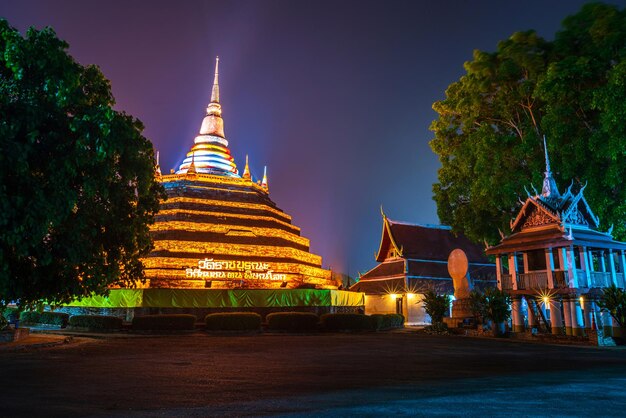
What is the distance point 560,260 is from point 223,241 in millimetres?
25791

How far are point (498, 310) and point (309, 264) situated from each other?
942 inches

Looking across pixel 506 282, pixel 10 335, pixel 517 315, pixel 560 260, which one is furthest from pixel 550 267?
pixel 10 335

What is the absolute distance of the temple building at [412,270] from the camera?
35094mm

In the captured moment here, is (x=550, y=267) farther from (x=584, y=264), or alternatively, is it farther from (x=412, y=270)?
(x=412, y=270)

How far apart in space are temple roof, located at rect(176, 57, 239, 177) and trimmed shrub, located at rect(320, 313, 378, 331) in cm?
2757

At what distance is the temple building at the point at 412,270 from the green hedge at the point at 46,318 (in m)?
21.1

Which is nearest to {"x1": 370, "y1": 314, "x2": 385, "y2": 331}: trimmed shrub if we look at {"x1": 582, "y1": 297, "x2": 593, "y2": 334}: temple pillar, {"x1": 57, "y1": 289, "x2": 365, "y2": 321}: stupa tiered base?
{"x1": 57, "y1": 289, "x2": 365, "y2": 321}: stupa tiered base

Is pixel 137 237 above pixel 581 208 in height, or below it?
below

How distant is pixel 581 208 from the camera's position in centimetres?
2036

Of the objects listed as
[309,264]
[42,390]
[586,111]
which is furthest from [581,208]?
[309,264]

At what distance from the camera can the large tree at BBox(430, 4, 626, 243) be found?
60.6ft

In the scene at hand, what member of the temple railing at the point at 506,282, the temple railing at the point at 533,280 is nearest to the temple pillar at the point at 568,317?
the temple railing at the point at 533,280

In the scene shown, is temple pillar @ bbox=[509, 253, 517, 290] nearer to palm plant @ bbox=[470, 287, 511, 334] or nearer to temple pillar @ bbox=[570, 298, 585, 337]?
palm plant @ bbox=[470, 287, 511, 334]

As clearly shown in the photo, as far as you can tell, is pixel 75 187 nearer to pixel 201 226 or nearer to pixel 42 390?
pixel 42 390
